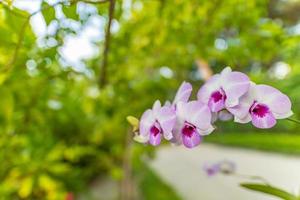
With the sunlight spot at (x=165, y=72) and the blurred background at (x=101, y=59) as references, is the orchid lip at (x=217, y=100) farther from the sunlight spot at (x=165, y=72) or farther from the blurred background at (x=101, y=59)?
the sunlight spot at (x=165, y=72)

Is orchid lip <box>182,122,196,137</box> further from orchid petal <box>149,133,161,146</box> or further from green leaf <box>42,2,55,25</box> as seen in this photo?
green leaf <box>42,2,55,25</box>

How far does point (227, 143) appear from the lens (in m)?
4.06

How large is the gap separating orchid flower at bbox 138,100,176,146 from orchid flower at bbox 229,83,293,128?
6cm

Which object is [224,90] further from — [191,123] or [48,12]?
[48,12]

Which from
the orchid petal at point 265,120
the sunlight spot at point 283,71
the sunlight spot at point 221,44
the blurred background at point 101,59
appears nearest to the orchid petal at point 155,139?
the orchid petal at point 265,120

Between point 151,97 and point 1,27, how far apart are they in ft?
1.86

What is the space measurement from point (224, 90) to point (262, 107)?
41mm

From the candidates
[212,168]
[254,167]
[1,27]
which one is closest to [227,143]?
[254,167]

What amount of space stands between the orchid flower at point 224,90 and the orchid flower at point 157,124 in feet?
0.12

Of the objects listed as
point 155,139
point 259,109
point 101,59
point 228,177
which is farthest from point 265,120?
point 228,177

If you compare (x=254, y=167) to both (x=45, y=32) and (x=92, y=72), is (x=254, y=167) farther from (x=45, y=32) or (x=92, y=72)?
(x=45, y=32)

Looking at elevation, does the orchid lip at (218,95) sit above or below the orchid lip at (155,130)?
above

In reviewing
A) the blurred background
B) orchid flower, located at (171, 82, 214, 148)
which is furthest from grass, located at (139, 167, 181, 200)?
orchid flower, located at (171, 82, 214, 148)

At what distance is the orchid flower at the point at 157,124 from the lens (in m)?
0.45
